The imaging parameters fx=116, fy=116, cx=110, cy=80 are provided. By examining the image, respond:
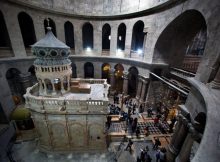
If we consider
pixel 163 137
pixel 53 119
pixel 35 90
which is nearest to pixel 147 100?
pixel 163 137

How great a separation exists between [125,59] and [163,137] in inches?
453

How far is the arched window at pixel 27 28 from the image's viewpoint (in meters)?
15.6

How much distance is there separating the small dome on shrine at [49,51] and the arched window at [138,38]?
11.2 m

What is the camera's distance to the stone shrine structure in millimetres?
9656

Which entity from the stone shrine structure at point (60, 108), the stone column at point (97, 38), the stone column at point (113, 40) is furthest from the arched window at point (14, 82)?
the stone column at point (113, 40)

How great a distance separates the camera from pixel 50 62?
33.3ft

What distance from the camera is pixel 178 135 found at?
26.3ft

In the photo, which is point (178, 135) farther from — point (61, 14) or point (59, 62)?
point (61, 14)

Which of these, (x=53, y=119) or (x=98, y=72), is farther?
(x=98, y=72)

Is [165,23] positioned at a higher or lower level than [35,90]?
higher

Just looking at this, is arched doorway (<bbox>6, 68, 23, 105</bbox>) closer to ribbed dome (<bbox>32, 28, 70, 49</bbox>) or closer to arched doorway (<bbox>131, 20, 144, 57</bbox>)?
ribbed dome (<bbox>32, 28, 70, 49</bbox>)

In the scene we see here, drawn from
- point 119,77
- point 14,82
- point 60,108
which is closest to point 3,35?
point 14,82

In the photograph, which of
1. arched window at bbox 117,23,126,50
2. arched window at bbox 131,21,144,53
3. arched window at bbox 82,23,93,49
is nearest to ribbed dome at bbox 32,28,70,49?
arched window at bbox 82,23,93,49

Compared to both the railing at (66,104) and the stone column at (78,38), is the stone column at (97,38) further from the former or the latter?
the railing at (66,104)
